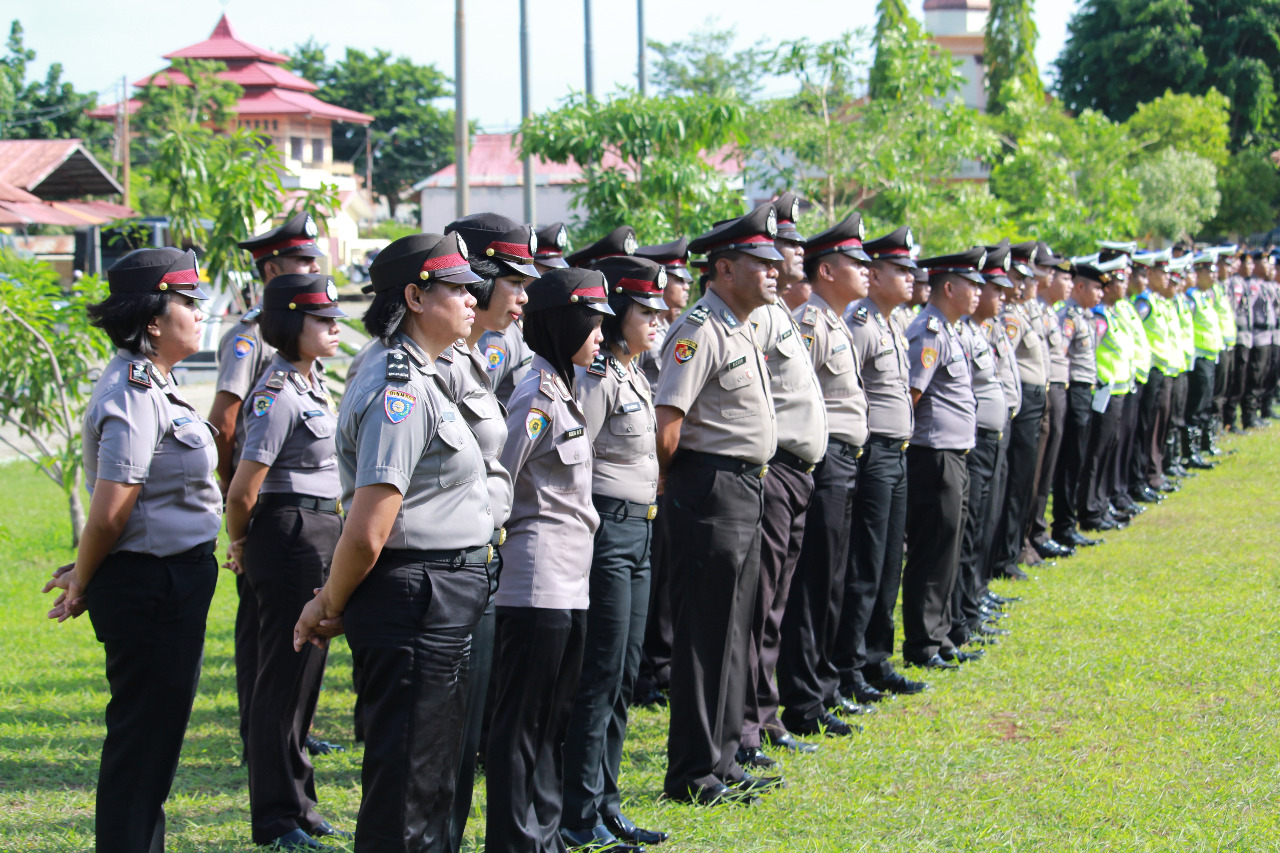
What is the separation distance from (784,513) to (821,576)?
0.66 metres

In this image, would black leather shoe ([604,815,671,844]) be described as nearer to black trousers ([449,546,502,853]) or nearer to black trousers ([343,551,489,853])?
black trousers ([449,546,502,853])

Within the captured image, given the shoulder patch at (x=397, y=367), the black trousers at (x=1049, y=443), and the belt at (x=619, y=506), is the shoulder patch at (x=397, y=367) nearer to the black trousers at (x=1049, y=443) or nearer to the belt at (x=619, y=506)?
the belt at (x=619, y=506)

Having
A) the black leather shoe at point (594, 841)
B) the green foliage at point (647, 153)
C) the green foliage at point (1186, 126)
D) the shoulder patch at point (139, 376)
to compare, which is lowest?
the black leather shoe at point (594, 841)

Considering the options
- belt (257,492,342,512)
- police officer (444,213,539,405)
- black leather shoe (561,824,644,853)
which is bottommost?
black leather shoe (561,824,644,853)

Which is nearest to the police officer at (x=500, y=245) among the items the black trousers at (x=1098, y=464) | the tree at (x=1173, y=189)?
the black trousers at (x=1098, y=464)

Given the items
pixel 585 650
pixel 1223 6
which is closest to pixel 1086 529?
pixel 585 650

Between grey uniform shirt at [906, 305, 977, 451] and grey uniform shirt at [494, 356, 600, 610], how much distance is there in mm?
2951

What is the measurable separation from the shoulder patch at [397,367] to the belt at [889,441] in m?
3.19

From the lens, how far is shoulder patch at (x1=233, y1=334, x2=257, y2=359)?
15.4 ft

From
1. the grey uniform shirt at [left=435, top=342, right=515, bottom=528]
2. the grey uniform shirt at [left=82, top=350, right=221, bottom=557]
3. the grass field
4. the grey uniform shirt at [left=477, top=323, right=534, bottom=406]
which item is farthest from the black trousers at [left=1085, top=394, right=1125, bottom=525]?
the grey uniform shirt at [left=82, top=350, right=221, bottom=557]

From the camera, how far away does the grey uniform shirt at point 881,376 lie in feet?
18.8

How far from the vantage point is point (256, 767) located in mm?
4078

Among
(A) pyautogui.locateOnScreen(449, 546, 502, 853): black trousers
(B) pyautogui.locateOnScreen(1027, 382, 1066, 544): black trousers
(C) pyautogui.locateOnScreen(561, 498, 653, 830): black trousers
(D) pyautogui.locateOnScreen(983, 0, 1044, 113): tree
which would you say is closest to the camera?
(A) pyautogui.locateOnScreen(449, 546, 502, 853): black trousers

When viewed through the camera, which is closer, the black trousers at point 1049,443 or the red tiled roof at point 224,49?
the black trousers at point 1049,443
